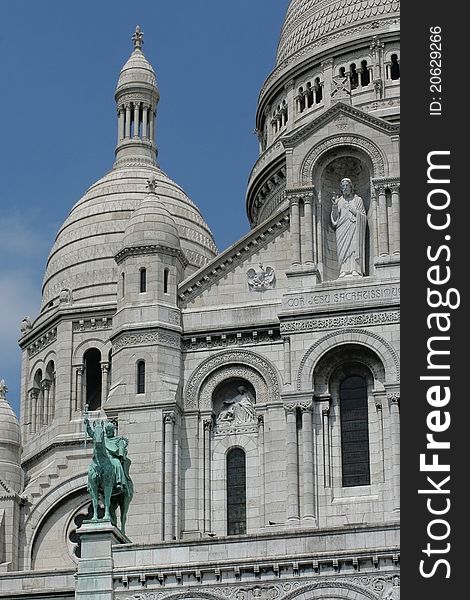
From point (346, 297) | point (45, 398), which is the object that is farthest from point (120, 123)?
point (346, 297)

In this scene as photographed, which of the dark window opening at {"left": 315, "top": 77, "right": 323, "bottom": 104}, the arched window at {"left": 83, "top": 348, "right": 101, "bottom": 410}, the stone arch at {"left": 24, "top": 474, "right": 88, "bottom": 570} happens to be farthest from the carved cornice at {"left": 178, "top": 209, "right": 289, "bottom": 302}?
the dark window opening at {"left": 315, "top": 77, "right": 323, "bottom": 104}

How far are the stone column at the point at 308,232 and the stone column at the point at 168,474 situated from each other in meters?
6.41

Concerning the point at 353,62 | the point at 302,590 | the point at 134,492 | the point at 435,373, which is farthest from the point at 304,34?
the point at 435,373

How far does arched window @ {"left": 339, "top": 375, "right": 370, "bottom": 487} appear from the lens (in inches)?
2206

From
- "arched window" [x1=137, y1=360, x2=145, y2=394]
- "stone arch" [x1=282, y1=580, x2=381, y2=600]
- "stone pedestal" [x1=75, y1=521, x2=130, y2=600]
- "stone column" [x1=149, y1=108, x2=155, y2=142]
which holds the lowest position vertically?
"stone arch" [x1=282, y1=580, x2=381, y2=600]

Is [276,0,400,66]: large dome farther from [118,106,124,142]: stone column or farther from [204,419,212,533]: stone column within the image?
[204,419,212,533]: stone column

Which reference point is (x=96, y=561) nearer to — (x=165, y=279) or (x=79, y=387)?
(x=165, y=279)

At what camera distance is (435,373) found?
40.4m

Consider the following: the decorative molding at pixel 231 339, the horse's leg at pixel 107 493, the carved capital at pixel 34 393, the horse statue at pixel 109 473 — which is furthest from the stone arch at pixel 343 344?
the carved capital at pixel 34 393

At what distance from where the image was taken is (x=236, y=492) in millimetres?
57125

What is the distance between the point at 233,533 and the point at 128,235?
1034 centimetres

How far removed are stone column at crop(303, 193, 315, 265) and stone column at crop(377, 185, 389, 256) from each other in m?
2.14

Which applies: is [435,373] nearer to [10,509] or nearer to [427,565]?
[427,565]

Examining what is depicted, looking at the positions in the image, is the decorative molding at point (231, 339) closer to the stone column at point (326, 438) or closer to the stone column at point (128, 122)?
the stone column at point (326, 438)
